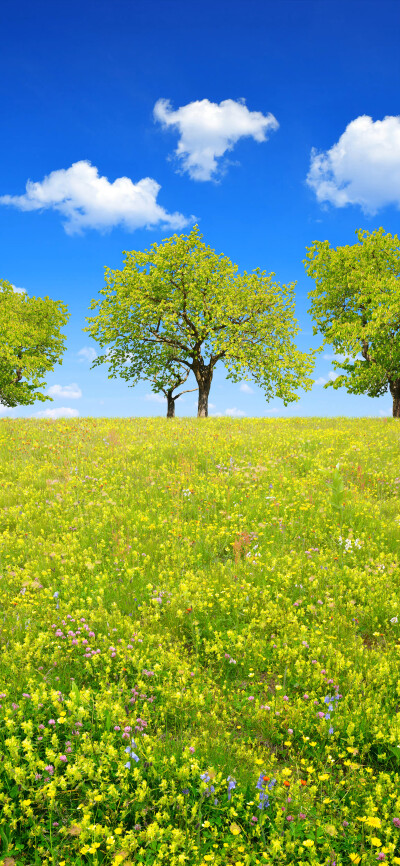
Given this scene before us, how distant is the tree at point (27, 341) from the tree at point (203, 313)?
32.2 ft

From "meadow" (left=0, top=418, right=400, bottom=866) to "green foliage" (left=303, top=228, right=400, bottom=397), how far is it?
60.3 ft

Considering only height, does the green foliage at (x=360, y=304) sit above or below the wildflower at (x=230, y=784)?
above

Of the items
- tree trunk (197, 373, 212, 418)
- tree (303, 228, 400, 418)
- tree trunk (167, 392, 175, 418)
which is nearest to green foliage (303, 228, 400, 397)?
tree (303, 228, 400, 418)

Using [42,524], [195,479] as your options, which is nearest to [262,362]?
[195,479]

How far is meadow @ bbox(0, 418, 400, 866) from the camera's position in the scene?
12.5 feet

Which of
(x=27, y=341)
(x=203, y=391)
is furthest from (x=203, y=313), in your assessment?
(x=27, y=341)

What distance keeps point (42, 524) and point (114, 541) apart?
170cm

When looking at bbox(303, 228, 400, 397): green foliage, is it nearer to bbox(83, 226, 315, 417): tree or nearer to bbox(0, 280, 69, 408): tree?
bbox(83, 226, 315, 417): tree

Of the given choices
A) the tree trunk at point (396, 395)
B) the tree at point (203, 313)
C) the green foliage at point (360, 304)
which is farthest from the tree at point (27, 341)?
the tree trunk at point (396, 395)

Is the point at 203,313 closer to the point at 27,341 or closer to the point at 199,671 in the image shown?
the point at 27,341

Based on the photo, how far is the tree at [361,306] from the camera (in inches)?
1051

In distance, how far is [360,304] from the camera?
28656mm

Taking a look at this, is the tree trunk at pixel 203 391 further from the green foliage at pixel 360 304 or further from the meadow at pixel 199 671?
the meadow at pixel 199 671

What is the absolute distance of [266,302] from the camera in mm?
29969
